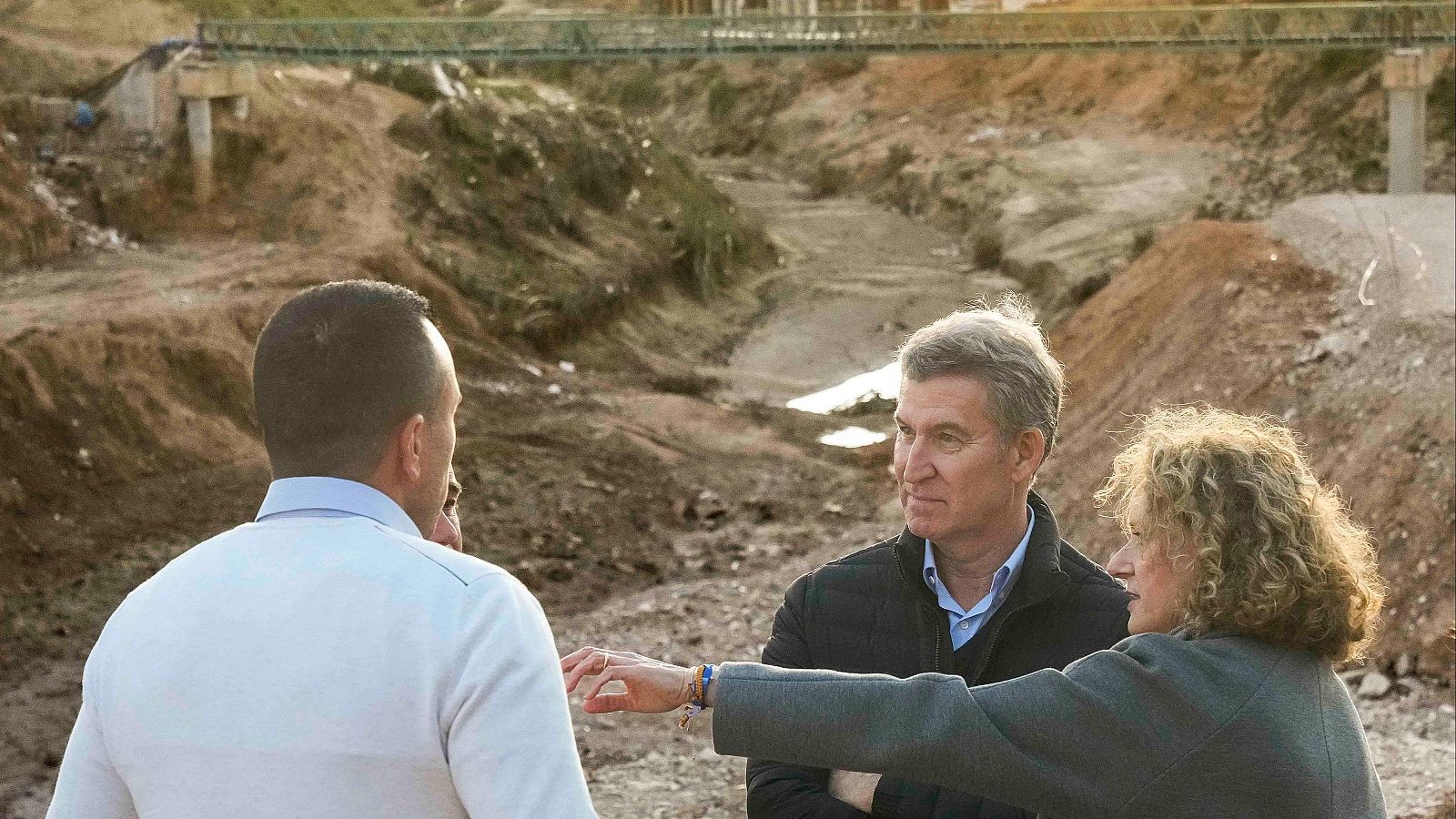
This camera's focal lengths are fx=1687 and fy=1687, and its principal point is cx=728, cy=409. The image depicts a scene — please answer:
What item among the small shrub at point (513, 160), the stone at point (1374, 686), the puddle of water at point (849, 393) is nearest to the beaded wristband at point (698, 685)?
the stone at point (1374, 686)

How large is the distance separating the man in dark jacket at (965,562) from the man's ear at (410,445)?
1.32 meters

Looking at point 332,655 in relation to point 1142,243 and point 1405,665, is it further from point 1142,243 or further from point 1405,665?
point 1142,243

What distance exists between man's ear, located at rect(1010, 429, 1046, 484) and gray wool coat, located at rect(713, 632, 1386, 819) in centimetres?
99

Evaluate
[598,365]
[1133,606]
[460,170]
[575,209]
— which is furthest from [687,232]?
[1133,606]

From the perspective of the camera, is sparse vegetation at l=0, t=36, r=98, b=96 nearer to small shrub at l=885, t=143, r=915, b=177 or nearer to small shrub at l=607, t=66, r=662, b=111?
small shrub at l=885, t=143, r=915, b=177

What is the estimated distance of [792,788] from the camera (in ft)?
11.5

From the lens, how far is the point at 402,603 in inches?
93.6

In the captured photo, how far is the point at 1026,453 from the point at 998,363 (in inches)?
8.8

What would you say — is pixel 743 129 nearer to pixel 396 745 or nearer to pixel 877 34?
pixel 877 34

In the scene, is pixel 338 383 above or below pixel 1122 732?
above

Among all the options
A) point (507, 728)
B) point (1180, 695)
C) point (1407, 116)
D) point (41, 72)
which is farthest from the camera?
point (1407, 116)

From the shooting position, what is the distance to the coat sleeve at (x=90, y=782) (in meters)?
2.53

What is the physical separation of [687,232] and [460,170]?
195 inches

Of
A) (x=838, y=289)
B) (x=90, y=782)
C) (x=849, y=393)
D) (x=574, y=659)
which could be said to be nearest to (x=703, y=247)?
(x=838, y=289)
